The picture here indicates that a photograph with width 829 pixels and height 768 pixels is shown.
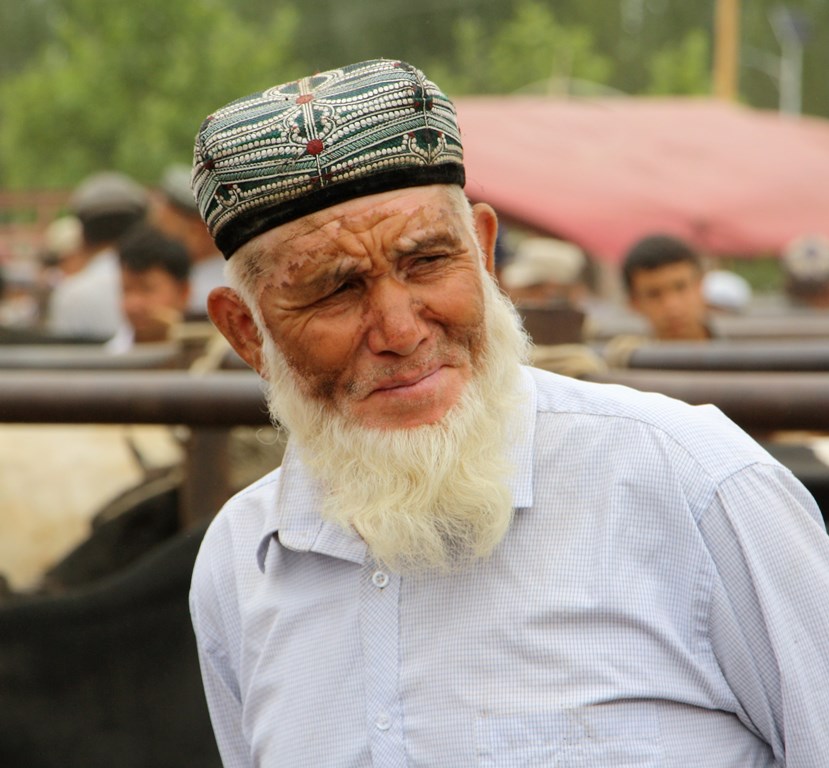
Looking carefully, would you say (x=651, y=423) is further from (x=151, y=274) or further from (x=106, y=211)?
(x=106, y=211)

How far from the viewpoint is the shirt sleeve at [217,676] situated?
1.73m

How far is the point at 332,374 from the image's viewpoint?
5.16 feet

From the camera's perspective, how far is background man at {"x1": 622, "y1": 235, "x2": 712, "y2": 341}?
4.96m

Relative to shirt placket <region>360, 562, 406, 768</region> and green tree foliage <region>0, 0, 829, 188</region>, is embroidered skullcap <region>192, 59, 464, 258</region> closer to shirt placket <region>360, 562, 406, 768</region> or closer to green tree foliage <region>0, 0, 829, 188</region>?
shirt placket <region>360, 562, 406, 768</region>

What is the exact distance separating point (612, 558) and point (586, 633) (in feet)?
0.31

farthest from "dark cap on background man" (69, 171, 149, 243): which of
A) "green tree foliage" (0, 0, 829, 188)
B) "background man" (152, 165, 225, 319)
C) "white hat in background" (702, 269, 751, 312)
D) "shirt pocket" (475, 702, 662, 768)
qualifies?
"shirt pocket" (475, 702, 662, 768)

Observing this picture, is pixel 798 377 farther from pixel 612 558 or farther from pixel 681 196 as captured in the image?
pixel 681 196

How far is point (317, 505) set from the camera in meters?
1.62

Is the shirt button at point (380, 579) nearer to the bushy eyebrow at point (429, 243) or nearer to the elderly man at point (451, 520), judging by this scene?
the elderly man at point (451, 520)

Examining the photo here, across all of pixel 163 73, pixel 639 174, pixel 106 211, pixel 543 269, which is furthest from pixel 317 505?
pixel 163 73

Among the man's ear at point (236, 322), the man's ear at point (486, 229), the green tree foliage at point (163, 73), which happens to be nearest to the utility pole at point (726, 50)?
the green tree foliage at point (163, 73)

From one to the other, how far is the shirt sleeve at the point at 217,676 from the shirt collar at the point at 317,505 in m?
0.16

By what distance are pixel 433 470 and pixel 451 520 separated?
7cm

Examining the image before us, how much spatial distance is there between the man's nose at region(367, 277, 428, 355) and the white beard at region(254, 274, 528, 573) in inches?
4.5
